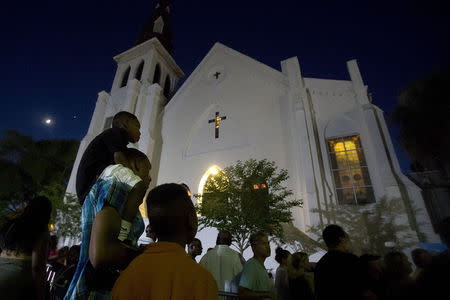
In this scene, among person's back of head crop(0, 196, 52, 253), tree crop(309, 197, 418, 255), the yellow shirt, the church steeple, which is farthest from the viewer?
the church steeple

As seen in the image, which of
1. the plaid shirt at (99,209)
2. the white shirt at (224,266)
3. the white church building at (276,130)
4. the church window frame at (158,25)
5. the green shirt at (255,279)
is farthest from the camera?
the church window frame at (158,25)

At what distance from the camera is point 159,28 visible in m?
29.6

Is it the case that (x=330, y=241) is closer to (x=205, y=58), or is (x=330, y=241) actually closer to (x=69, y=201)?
(x=69, y=201)

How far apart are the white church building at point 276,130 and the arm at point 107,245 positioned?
403 inches

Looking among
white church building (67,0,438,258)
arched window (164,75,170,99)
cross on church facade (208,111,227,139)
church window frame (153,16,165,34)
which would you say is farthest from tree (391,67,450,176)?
church window frame (153,16,165,34)

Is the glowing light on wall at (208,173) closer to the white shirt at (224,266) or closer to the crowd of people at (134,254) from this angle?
the white shirt at (224,266)

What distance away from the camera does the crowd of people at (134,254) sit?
107cm

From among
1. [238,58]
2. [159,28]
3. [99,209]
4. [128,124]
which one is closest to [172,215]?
[99,209]

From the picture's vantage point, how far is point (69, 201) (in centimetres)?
1431

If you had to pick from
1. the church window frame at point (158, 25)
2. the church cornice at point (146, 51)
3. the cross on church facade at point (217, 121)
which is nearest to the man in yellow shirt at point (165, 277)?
the cross on church facade at point (217, 121)

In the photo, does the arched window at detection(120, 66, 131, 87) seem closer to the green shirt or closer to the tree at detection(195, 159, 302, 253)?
the tree at detection(195, 159, 302, 253)

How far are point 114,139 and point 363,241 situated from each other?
1122 centimetres

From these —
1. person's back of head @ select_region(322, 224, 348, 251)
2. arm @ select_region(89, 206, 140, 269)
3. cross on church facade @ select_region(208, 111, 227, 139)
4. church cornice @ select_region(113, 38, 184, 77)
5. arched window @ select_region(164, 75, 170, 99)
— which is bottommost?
arm @ select_region(89, 206, 140, 269)

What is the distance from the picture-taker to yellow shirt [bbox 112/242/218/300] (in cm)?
101
